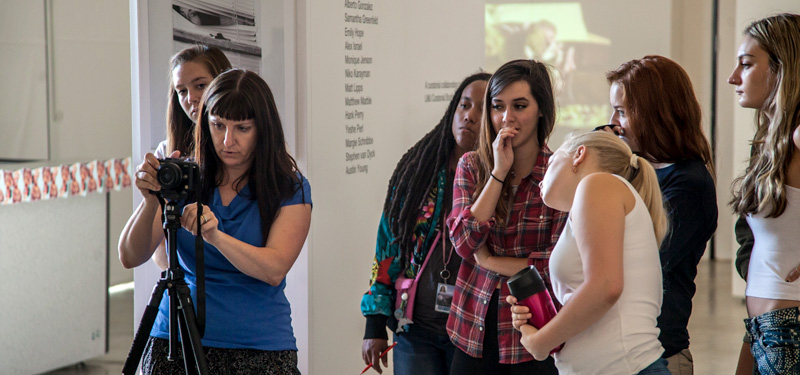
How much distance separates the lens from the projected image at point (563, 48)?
8.55 meters

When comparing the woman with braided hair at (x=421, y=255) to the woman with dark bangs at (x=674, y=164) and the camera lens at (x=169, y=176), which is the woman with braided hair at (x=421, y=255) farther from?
the camera lens at (x=169, y=176)

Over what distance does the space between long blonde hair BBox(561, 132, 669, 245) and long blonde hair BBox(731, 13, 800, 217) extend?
588 mm

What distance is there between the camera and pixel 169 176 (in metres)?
1.89

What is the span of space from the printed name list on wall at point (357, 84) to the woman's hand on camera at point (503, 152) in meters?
1.18

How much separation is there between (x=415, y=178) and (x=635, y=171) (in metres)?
0.93

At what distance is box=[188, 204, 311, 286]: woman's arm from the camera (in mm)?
1950

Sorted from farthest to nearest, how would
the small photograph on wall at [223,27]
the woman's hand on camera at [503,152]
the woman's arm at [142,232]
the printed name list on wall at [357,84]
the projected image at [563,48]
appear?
1. the projected image at [563,48]
2. the printed name list on wall at [357,84]
3. the small photograph on wall at [223,27]
4. the woman's hand on camera at [503,152]
5. the woman's arm at [142,232]

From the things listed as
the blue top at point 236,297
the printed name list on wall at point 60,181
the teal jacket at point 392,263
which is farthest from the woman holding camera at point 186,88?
the printed name list on wall at point 60,181

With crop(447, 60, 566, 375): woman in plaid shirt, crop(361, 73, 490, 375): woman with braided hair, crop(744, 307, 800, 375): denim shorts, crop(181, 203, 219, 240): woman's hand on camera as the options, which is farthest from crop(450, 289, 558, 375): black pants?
crop(181, 203, 219, 240): woman's hand on camera

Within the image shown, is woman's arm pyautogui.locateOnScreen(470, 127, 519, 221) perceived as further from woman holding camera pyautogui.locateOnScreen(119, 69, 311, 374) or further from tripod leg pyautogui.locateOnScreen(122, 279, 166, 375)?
tripod leg pyautogui.locateOnScreen(122, 279, 166, 375)

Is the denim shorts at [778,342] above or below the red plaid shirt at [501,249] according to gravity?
below

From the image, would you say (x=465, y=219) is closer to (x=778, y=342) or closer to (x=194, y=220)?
(x=194, y=220)

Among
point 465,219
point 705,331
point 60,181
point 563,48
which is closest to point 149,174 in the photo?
point 465,219

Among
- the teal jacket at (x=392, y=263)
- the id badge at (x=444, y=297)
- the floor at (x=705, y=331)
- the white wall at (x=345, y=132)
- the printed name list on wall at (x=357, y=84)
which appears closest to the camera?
the id badge at (x=444, y=297)
